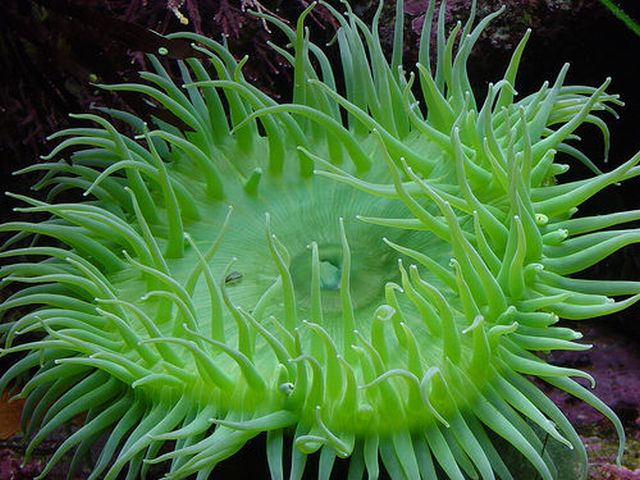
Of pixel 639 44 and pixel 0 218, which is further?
pixel 639 44

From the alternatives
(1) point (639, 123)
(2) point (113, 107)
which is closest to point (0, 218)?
(2) point (113, 107)

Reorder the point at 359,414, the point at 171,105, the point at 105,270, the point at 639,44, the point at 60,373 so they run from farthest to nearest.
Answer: the point at 639,44, the point at 171,105, the point at 105,270, the point at 60,373, the point at 359,414

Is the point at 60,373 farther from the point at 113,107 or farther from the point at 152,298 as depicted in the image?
the point at 113,107

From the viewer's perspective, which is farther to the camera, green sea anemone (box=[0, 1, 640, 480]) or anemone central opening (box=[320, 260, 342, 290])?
anemone central opening (box=[320, 260, 342, 290])

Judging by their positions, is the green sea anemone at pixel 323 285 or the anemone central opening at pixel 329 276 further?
the anemone central opening at pixel 329 276
